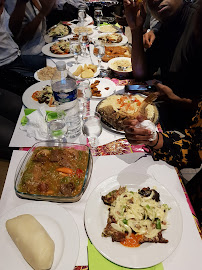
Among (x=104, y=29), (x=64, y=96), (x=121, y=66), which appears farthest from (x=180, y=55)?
(x=104, y=29)

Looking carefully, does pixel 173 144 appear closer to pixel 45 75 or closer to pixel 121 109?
pixel 121 109

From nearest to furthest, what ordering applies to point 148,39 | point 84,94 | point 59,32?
point 84,94
point 148,39
point 59,32

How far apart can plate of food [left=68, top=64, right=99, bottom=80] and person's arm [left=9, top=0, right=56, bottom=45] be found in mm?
1806

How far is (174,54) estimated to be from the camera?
8.79 feet

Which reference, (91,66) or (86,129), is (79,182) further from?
(91,66)

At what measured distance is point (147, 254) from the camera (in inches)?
43.3

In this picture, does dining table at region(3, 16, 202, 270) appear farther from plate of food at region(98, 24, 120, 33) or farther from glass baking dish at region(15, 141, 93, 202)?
plate of food at region(98, 24, 120, 33)

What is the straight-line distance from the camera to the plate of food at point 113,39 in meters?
3.50

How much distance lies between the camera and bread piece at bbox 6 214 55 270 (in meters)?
1.04

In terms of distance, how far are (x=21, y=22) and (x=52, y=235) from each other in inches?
159

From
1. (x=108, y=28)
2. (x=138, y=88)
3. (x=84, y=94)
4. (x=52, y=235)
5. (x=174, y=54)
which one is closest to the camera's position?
(x=52, y=235)

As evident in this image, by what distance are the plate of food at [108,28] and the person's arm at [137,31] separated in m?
1.27

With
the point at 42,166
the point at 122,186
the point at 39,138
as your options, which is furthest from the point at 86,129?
the point at 122,186

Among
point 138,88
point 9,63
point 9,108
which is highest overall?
point 138,88
